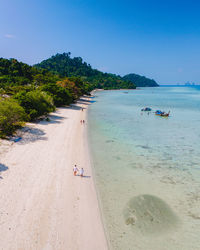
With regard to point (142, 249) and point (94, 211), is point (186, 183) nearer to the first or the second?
point (142, 249)

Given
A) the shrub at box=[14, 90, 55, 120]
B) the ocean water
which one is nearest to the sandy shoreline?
the ocean water

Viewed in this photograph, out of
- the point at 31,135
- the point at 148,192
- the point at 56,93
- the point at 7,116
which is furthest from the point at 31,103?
the point at 148,192

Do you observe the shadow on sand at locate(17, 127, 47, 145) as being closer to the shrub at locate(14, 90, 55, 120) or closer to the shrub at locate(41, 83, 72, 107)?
the shrub at locate(14, 90, 55, 120)

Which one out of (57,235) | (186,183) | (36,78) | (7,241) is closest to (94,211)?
(57,235)

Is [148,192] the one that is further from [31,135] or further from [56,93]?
[56,93]

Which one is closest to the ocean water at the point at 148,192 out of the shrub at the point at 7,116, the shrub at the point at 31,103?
the shrub at the point at 7,116

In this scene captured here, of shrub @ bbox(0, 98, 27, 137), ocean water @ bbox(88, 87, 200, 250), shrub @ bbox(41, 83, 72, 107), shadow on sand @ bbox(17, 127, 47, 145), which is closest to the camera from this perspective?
ocean water @ bbox(88, 87, 200, 250)

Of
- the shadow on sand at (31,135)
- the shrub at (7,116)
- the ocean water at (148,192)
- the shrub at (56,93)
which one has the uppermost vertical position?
the shrub at (56,93)

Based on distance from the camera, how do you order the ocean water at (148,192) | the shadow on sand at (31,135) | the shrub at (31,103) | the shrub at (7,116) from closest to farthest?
the ocean water at (148,192) < the shrub at (7,116) < the shadow on sand at (31,135) < the shrub at (31,103)

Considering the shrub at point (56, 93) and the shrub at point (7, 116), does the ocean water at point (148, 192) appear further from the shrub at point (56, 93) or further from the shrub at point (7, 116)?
the shrub at point (56, 93)
